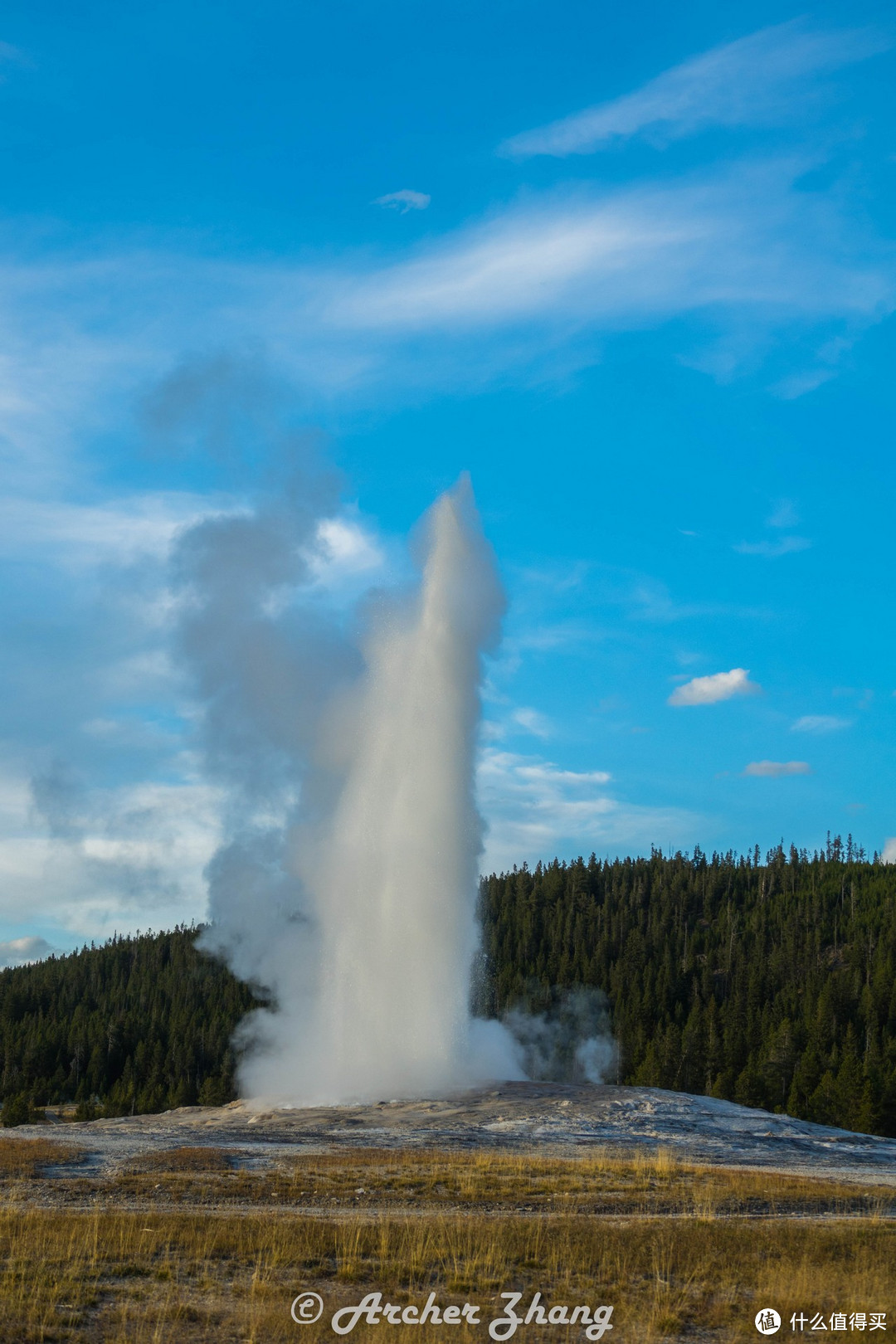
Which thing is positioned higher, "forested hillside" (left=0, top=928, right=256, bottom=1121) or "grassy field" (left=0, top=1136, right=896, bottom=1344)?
"grassy field" (left=0, top=1136, right=896, bottom=1344)

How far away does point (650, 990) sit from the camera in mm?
96562

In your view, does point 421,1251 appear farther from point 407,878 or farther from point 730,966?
point 730,966

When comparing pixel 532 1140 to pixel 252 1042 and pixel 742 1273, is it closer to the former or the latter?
pixel 742 1273

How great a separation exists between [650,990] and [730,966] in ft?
51.0

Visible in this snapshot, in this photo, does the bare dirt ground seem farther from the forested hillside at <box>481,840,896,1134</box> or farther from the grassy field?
the forested hillside at <box>481,840,896,1134</box>

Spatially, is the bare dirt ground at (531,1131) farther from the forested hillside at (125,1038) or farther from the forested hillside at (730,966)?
the forested hillside at (125,1038)

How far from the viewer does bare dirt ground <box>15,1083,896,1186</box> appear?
→ 30109 millimetres

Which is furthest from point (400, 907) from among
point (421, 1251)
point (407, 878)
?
point (421, 1251)

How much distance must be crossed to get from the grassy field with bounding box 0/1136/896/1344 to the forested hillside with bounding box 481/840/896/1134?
42412 millimetres

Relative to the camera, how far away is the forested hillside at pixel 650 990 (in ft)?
237

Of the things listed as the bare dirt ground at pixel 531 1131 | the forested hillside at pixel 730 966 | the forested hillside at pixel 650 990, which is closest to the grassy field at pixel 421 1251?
the bare dirt ground at pixel 531 1131

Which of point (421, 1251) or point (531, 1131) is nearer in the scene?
point (421, 1251)

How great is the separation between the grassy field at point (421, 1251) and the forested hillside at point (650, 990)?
38.2 meters

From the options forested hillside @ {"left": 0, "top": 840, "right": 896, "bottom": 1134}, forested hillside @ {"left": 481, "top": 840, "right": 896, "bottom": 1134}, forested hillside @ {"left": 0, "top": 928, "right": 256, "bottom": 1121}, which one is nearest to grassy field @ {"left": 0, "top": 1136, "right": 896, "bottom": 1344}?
forested hillside @ {"left": 0, "top": 840, "right": 896, "bottom": 1134}
